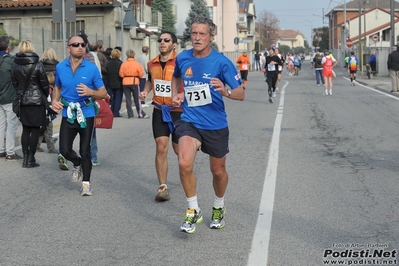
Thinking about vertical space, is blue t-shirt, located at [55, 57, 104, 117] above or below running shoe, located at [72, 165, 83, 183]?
above

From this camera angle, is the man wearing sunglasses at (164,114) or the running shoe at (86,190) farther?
the running shoe at (86,190)

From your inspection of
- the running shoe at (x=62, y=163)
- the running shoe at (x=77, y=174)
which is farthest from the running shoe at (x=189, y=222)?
the running shoe at (x=62, y=163)

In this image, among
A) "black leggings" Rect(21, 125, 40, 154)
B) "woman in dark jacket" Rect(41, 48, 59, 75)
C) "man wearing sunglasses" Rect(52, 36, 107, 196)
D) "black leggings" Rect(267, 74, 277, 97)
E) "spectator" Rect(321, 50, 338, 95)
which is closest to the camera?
"man wearing sunglasses" Rect(52, 36, 107, 196)

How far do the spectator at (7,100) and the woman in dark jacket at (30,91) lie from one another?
23.0 inches

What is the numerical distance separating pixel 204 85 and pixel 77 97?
8.46 ft

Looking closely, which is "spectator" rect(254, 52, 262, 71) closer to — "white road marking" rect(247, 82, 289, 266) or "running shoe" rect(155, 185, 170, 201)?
"white road marking" rect(247, 82, 289, 266)

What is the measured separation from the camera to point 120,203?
8.27m

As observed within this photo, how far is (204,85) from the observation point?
657 centimetres

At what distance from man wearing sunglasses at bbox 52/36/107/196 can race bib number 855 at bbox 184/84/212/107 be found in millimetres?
2213

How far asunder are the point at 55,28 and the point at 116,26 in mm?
2899

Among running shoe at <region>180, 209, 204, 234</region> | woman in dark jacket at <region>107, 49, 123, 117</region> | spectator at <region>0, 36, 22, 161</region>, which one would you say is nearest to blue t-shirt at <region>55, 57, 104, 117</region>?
running shoe at <region>180, 209, 204, 234</region>

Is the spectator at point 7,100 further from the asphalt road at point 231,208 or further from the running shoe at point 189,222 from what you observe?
the running shoe at point 189,222

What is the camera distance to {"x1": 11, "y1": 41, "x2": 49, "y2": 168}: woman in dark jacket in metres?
10.7

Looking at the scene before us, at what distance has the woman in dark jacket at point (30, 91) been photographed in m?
10.7
